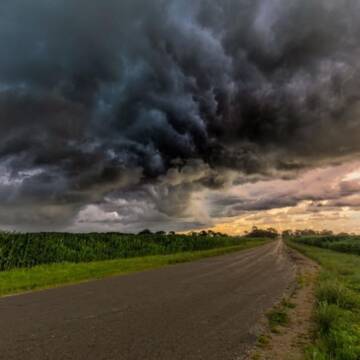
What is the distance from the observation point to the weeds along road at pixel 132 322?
23.7 ft

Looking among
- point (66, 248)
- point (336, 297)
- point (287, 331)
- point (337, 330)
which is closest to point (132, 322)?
point (287, 331)

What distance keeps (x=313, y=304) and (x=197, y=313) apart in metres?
4.59

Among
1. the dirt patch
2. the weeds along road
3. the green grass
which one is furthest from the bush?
the weeds along road

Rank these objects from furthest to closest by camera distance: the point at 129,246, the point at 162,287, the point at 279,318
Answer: the point at 129,246 → the point at 162,287 → the point at 279,318

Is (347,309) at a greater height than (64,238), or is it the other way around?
(64,238)

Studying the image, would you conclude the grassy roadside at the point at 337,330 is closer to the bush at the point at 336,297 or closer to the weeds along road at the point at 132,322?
the bush at the point at 336,297

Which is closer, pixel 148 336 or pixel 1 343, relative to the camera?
pixel 1 343

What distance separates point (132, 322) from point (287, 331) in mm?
3943

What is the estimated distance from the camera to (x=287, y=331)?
30.3 feet

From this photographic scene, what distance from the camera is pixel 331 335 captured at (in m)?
8.25

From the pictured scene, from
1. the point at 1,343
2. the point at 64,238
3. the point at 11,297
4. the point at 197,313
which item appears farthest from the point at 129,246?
the point at 1,343

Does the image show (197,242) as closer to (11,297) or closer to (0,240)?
(0,240)

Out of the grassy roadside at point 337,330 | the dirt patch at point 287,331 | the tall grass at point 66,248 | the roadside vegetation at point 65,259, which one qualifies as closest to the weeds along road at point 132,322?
the dirt patch at point 287,331

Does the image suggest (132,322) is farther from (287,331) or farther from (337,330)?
(337,330)
